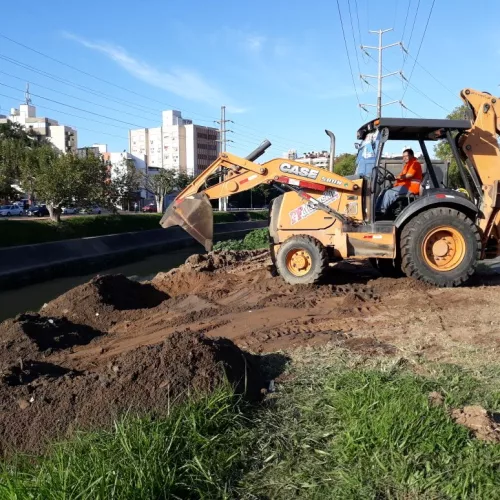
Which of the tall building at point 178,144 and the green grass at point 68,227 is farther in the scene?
the tall building at point 178,144

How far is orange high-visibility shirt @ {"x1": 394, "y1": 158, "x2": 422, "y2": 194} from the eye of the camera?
10.2 meters

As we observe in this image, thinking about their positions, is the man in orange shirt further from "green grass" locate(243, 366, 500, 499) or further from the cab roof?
"green grass" locate(243, 366, 500, 499)

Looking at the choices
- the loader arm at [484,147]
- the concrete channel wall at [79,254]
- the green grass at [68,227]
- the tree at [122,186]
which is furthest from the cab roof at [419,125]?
the tree at [122,186]

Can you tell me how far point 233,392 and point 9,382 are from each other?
2.05m

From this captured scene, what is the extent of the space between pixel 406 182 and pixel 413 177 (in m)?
0.15

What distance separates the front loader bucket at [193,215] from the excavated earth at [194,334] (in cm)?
121

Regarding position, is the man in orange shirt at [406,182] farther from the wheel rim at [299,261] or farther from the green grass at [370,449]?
the green grass at [370,449]

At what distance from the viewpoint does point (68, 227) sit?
3167cm

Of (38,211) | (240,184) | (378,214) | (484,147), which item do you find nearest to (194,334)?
(240,184)

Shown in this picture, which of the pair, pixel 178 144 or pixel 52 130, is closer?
pixel 52 130

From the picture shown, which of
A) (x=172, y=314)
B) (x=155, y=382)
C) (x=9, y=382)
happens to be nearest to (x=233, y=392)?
(x=155, y=382)

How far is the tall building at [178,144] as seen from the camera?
135 metres

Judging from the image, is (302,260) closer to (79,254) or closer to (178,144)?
(79,254)

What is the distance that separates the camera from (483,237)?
9.71 metres
